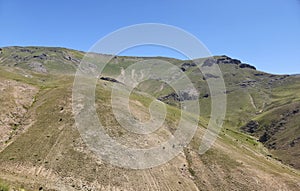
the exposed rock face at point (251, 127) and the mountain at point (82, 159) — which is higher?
the exposed rock face at point (251, 127)

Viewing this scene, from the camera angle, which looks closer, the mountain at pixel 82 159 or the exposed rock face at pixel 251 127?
the mountain at pixel 82 159

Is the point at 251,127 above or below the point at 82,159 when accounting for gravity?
above

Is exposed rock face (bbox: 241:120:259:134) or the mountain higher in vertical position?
exposed rock face (bbox: 241:120:259:134)

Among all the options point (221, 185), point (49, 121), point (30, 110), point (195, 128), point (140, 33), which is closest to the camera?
point (140, 33)

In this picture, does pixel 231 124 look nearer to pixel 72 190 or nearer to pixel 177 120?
pixel 177 120

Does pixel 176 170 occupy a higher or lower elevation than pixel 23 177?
higher

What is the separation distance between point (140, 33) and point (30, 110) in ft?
179

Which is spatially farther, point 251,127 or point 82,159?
point 251,127

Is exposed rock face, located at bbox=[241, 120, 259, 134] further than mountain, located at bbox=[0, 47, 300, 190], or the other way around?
exposed rock face, located at bbox=[241, 120, 259, 134]

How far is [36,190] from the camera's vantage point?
49.1m

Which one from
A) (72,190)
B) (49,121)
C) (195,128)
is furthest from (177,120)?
(72,190)

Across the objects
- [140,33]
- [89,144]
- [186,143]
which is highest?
[140,33]

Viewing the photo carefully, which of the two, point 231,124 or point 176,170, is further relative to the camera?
point 231,124

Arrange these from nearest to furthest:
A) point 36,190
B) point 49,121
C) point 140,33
A: point 140,33
point 36,190
point 49,121
